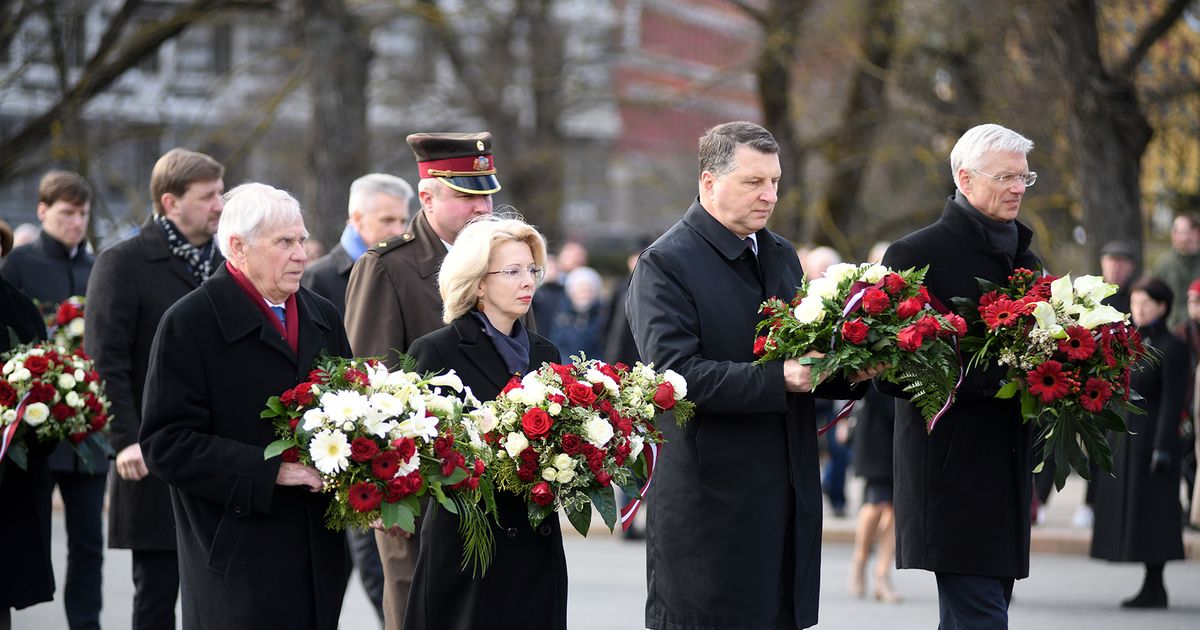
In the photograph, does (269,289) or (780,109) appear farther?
(780,109)

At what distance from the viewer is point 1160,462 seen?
10.1 meters

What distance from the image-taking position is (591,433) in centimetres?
492

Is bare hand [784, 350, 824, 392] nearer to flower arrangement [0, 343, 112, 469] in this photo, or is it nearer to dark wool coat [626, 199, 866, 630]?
dark wool coat [626, 199, 866, 630]

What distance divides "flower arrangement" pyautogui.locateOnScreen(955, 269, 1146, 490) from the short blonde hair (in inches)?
69.1

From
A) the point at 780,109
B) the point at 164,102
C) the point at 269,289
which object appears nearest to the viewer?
the point at 269,289

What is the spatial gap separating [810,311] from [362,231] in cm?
340

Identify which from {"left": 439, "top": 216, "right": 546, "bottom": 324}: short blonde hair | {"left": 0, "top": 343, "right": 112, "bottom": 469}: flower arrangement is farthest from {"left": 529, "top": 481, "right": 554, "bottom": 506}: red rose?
{"left": 0, "top": 343, "right": 112, "bottom": 469}: flower arrangement

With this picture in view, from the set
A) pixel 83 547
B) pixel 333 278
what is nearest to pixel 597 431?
pixel 333 278

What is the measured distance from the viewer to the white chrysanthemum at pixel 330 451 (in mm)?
4746

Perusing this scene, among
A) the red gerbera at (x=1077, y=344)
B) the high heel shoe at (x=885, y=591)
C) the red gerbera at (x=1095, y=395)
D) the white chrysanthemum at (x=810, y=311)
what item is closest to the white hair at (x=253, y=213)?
the white chrysanthemum at (x=810, y=311)

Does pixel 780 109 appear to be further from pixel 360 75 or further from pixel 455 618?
pixel 455 618

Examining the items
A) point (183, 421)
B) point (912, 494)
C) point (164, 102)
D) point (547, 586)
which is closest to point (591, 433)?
point (547, 586)

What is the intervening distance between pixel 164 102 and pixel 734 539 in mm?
14391

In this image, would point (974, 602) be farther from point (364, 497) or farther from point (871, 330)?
point (364, 497)
